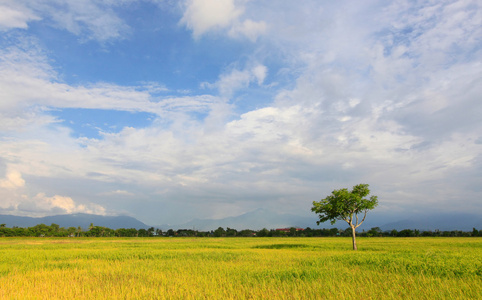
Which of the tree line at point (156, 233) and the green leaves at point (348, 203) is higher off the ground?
the green leaves at point (348, 203)

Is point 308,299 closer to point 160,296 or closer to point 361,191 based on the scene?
point 160,296

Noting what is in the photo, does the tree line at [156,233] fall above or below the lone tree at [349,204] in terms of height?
below

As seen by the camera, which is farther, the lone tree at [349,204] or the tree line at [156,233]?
the tree line at [156,233]

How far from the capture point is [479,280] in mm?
10086

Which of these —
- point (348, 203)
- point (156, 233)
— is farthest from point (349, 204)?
point (156, 233)

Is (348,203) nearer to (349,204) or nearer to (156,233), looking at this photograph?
(349,204)

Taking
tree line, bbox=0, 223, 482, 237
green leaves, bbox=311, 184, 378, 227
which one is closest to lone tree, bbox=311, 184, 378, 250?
green leaves, bbox=311, 184, 378, 227

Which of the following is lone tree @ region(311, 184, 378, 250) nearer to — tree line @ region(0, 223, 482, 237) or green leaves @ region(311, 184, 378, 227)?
green leaves @ region(311, 184, 378, 227)

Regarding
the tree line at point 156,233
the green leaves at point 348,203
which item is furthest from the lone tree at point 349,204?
the tree line at point 156,233

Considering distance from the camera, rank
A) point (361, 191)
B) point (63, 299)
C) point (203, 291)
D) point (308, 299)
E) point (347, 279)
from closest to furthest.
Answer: point (308, 299) < point (63, 299) < point (203, 291) < point (347, 279) < point (361, 191)

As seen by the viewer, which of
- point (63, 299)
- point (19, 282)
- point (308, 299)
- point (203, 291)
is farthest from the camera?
point (19, 282)

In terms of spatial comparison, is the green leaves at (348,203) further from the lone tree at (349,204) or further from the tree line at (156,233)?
the tree line at (156,233)

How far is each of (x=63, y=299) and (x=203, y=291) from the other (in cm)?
447

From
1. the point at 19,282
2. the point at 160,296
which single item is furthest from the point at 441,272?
the point at 19,282
